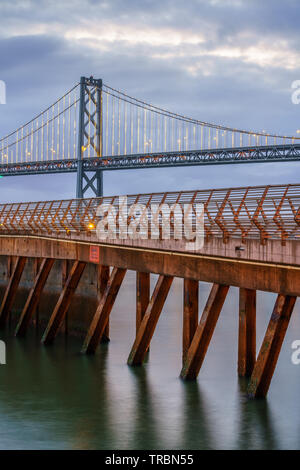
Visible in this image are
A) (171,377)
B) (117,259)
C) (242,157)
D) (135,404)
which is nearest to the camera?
(135,404)

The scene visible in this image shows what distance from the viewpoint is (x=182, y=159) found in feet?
288

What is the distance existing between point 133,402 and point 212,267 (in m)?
3.71

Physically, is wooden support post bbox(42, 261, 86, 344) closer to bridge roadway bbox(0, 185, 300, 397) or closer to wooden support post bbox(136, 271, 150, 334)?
bridge roadway bbox(0, 185, 300, 397)

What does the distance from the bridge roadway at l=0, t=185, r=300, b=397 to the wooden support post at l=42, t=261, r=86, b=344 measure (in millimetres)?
32

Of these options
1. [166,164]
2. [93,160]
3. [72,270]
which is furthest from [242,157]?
[72,270]

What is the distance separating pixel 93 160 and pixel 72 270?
203 ft

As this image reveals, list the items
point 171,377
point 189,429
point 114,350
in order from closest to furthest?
point 189,429, point 171,377, point 114,350

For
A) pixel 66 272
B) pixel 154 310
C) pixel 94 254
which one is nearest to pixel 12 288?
pixel 66 272

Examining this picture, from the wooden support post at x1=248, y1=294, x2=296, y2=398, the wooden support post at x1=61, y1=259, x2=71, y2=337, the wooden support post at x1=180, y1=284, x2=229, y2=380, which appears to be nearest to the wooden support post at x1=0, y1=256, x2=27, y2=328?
the wooden support post at x1=61, y1=259, x2=71, y2=337

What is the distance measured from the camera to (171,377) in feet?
69.3

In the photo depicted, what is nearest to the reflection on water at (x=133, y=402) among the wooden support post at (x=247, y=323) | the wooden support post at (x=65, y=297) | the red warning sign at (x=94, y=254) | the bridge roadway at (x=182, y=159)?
the wooden support post at (x=65, y=297)

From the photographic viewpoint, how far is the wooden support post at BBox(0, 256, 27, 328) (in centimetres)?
2986

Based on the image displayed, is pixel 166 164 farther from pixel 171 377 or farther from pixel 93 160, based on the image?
pixel 171 377

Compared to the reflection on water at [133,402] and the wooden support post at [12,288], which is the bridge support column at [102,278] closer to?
the reflection on water at [133,402]
